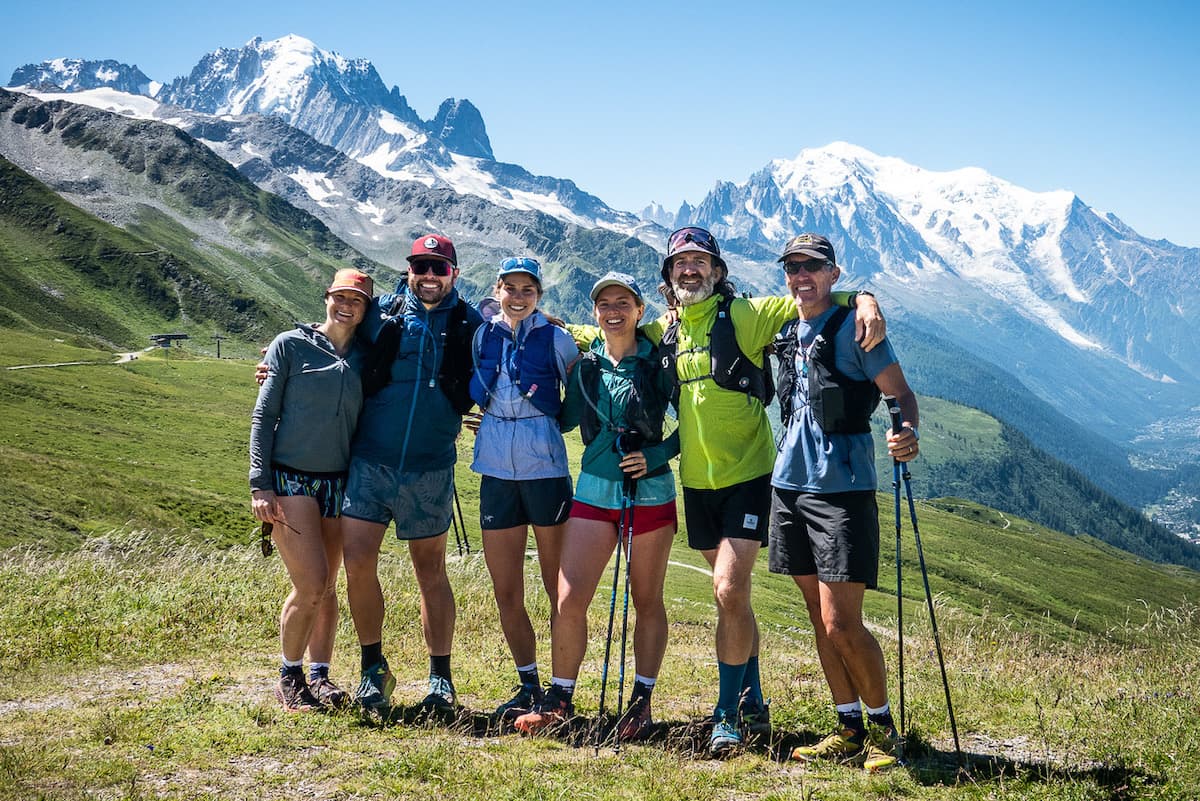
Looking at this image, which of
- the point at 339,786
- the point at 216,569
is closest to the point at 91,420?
the point at 216,569

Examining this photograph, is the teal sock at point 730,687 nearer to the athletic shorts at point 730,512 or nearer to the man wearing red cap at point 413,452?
the athletic shorts at point 730,512

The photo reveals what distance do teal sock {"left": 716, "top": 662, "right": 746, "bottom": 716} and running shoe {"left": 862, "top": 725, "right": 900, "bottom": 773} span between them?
1169 mm

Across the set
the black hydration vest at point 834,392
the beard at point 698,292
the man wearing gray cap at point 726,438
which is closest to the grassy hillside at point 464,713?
the man wearing gray cap at point 726,438

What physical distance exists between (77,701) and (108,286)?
187 m

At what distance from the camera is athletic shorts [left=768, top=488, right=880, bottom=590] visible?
23.1 ft

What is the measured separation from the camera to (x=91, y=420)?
56.9 meters

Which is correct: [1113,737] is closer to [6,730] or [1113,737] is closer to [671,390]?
[671,390]

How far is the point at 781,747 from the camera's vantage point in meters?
7.84

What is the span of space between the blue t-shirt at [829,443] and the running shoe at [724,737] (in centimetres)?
223

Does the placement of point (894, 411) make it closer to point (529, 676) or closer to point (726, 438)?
point (726, 438)

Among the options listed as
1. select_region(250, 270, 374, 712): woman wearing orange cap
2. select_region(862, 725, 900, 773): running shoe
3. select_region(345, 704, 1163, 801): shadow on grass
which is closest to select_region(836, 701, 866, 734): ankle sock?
select_region(862, 725, 900, 773): running shoe

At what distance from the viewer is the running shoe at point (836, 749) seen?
7328 mm

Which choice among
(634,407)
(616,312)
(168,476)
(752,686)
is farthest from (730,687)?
(168,476)

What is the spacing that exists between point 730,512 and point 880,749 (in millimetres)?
2356
